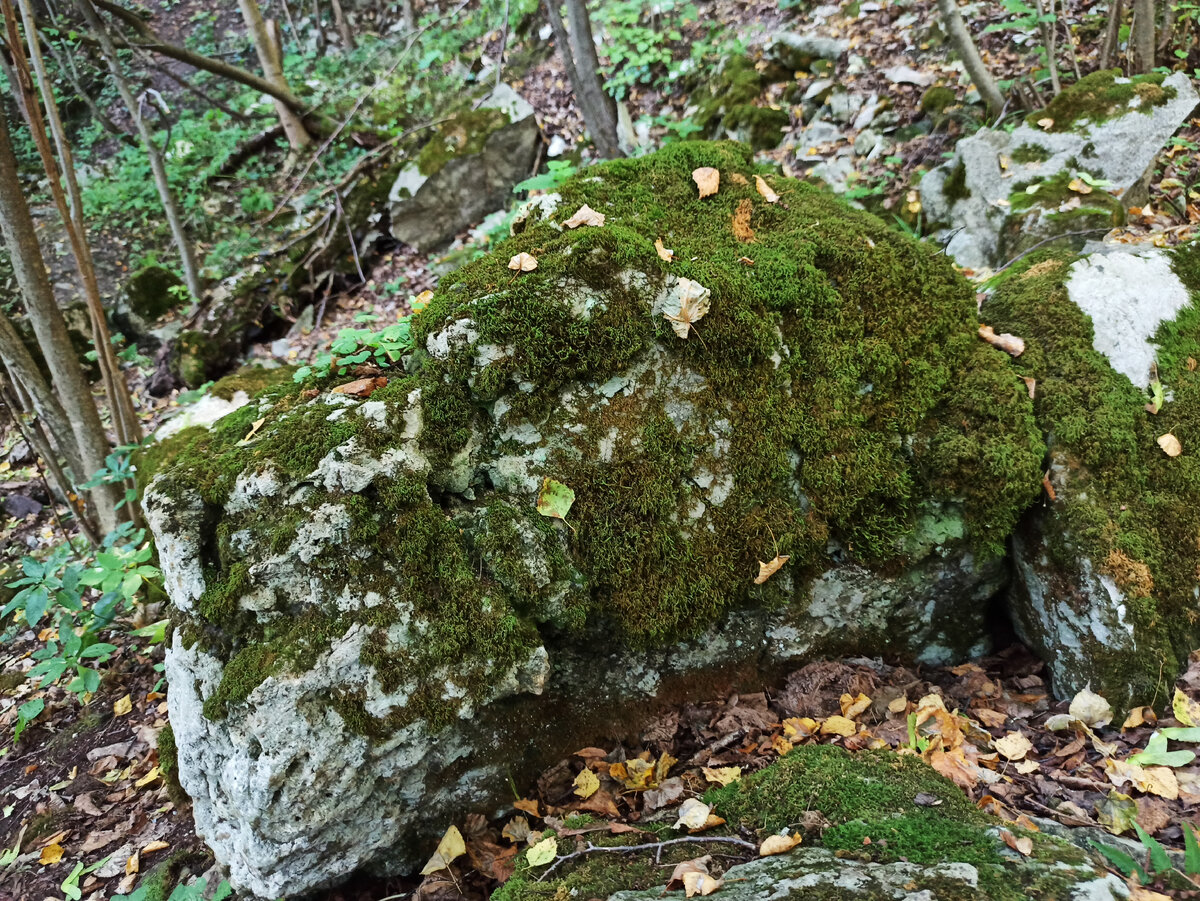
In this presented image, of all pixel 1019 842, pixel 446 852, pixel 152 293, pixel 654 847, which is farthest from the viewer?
pixel 152 293

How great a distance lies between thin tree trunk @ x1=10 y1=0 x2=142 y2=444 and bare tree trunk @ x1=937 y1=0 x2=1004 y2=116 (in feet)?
21.2

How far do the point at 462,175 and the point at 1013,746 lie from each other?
28.6ft

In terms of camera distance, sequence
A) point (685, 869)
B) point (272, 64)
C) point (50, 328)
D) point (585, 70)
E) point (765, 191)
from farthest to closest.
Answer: point (272, 64) < point (585, 70) < point (50, 328) < point (765, 191) < point (685, 869)

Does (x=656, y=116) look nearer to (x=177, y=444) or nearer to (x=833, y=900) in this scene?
(x=177, y=444)

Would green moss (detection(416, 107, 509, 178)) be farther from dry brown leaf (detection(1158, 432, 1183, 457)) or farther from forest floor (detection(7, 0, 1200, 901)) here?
dry brown leaf (detection(1158, 432, 1183, 457))

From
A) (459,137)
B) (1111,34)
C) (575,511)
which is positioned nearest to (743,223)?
(575,511)

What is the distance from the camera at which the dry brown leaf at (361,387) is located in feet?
9.29

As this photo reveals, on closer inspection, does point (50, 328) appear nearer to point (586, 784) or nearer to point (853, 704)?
point (586, 784)

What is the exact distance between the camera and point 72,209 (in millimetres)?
4582

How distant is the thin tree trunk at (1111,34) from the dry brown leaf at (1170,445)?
4.41 m

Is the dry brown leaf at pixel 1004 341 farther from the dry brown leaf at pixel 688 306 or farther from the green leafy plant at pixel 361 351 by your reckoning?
the green leafy plant at pixel 361 351

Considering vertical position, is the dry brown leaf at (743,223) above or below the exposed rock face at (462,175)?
below

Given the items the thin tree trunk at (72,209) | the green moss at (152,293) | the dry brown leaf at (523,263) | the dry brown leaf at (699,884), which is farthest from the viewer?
the green moss at (152,293)

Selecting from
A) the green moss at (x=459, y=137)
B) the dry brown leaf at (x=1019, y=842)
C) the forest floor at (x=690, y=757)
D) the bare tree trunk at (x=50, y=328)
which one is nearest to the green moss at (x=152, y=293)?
the green moss at (x=459, y=137)
